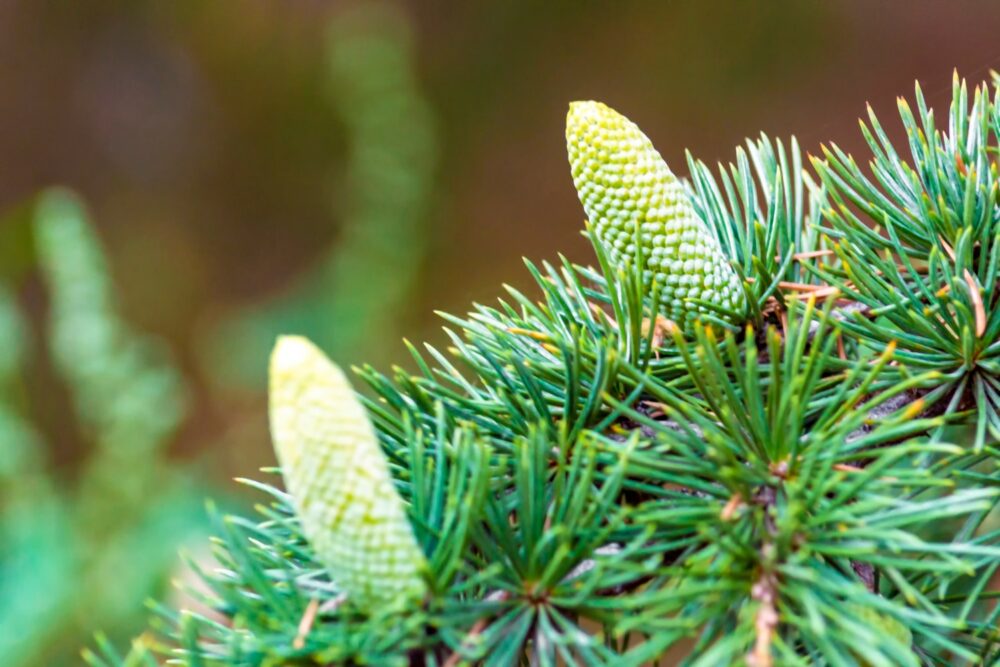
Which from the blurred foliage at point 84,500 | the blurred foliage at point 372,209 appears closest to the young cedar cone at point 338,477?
the blurred foliage at point 84,500

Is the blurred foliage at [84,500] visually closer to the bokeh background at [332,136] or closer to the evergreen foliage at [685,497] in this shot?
the bokeh background at [332,136]

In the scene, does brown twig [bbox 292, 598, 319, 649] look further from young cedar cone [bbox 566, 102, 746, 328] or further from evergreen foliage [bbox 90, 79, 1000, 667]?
young cedar cone [bbox 566, 102, 746, 328]

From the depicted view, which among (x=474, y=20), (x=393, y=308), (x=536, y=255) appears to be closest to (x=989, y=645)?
(x=393, y=308)

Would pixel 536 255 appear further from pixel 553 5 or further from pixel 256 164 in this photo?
pixel 256 164

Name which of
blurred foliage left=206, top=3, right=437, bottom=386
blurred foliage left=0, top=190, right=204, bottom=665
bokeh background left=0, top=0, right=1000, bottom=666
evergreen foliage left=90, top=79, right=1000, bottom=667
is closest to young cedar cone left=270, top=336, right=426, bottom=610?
evergreen foliage left=90, top=79, right=1000, bottom=667

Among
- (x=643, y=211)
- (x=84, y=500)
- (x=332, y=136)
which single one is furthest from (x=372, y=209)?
(x=643, y=211)

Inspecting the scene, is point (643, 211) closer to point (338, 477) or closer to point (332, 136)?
point (338, 477)
